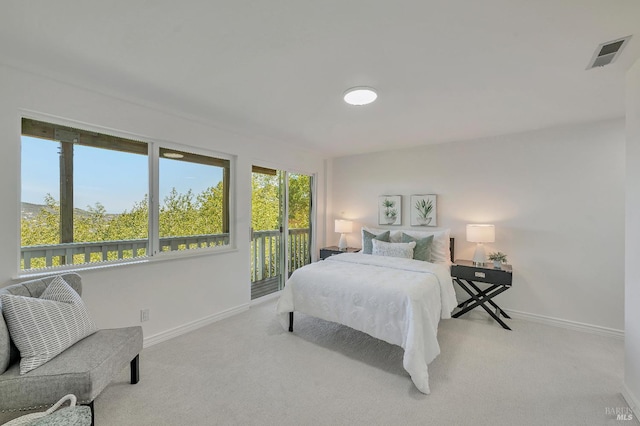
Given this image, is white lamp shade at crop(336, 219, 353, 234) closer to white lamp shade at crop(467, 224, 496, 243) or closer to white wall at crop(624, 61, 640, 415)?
white lamp shade at crop(467, 224, 496, 243)

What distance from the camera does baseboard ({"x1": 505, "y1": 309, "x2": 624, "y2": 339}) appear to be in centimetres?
293

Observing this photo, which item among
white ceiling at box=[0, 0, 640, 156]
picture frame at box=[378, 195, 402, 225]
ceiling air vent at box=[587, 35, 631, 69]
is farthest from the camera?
picture frame at box=[378, 195, 402, 225]

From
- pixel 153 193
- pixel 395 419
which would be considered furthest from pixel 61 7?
pixel 395 419

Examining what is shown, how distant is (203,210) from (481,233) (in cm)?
346

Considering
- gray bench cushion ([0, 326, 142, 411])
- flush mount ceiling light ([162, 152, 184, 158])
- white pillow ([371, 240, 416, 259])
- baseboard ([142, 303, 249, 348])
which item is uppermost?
flush mount ceiling light ([162, 152, 184, 158])

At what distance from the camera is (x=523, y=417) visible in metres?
1.75

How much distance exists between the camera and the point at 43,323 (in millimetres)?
1604

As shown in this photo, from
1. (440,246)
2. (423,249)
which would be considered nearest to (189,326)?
(423,249)

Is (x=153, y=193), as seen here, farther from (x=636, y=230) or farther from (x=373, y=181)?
(x=636, y=230)

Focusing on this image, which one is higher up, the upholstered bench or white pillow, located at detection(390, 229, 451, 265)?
white pillow, located at detection(390, 229, 451, 265)

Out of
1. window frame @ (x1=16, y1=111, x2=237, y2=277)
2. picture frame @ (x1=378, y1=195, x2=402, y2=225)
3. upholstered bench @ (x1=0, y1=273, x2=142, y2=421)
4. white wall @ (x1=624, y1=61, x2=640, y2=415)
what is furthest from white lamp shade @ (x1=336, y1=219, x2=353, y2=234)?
upholstered bench @ (x1=0, y1=273, x2=142, y2=421)

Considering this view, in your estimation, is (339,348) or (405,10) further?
(339,348)

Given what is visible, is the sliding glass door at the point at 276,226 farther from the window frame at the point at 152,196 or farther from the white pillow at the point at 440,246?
the white pillow at the point at 440,246

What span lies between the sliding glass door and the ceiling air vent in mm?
3476
